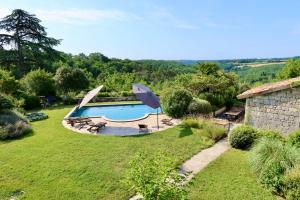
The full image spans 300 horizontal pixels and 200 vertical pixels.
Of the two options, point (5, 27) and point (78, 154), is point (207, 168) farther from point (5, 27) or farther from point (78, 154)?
point (5, 27)

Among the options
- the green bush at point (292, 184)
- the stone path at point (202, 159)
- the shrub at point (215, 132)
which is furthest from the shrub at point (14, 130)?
A: the green bush at point (292, 184)

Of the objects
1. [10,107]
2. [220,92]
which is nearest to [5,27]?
[10,107]

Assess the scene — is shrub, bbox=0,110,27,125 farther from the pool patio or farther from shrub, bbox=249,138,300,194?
shrub, bbox=249,138,300,194

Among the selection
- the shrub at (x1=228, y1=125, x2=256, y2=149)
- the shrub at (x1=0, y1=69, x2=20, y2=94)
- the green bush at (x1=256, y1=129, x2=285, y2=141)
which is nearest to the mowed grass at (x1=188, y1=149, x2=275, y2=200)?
the shrub at (x1=228, y1=125, x2=256, y2=149)

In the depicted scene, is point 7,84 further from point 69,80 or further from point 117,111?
→ point 117,111

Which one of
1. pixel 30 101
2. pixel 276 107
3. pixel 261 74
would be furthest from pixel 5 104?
pixel 261 74
